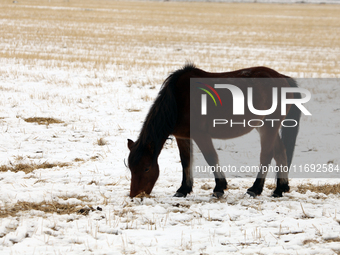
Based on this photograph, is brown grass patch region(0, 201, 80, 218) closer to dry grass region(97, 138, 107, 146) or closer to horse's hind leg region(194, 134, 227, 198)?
horse's hind leg region(194, 134, 227, 198)

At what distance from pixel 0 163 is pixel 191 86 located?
3424 mm

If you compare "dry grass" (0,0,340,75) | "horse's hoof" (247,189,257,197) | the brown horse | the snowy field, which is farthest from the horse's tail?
"dry grass" (0,0,340,75)

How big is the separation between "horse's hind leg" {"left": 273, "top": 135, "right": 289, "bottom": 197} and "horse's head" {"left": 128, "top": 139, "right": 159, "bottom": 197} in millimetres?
1831

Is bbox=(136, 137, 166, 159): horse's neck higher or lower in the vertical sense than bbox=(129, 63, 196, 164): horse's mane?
lower

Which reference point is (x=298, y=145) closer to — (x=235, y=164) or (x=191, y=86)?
(x=235, y=164)

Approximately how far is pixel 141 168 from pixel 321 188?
279cm

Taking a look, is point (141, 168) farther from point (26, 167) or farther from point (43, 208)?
point (26, 167)

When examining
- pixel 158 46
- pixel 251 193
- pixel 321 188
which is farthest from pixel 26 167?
pixel 158 46

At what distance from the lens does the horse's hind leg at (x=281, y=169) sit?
196 inches

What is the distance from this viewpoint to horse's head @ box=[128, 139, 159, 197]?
14.2 feet

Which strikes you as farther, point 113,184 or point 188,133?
point 113,184

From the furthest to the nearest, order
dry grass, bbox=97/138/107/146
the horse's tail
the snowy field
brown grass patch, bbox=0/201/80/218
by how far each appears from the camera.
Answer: dry grass, bbox=97/138/107/146
the horse's tail
brown grass patch, bbox=0/201/80/218
the snowy field

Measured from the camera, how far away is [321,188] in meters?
5.21

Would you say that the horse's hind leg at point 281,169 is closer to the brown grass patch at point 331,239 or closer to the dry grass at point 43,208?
the brown grass patch at point 331,239
